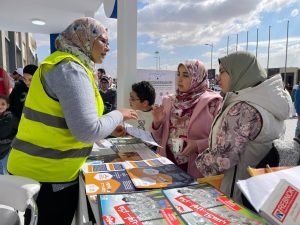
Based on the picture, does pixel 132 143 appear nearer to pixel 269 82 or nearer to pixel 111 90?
pixel 269 82

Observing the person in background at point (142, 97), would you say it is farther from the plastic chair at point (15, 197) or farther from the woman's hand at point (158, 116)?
the plastic chair at point (15, 197)

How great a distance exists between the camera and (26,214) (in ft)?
4.12

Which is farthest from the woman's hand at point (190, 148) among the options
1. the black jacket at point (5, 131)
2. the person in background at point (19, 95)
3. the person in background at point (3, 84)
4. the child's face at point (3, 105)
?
the person in background at point (19, 95)

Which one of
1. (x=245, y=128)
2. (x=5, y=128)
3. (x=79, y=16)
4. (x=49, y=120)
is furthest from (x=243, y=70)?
(x=79, y=16)

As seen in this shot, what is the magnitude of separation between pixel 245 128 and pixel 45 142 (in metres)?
0.91

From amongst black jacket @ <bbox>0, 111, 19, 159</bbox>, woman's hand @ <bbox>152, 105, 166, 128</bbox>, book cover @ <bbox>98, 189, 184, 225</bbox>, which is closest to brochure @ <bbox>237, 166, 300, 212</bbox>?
book cover @ <bbox>98, 189, 184, 225</bbox>

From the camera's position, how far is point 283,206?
0.67 meters

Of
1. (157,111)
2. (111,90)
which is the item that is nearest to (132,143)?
(157,111)

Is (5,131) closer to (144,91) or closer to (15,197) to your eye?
(144,91)

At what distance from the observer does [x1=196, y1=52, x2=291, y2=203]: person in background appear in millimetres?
1205

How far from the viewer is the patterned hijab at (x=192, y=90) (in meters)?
2.01

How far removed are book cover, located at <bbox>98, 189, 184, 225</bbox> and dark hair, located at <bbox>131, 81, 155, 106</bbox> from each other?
6.05ft

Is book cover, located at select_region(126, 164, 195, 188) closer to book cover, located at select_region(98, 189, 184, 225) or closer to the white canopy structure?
book cover, located at select_region(98, 189, 184, 225)

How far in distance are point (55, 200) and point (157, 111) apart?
1028mm
